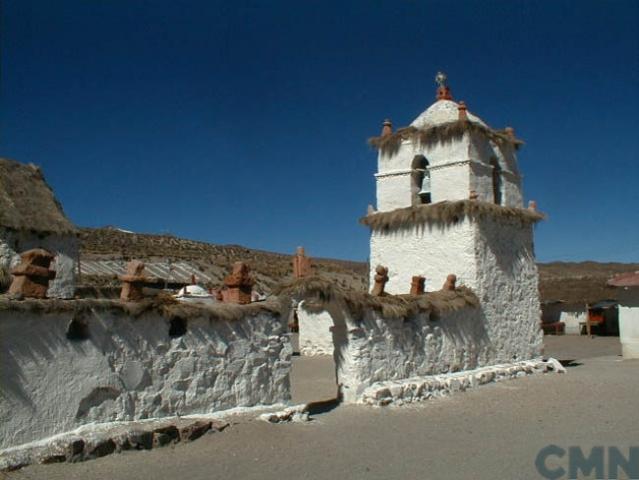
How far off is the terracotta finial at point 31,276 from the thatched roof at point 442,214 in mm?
9759

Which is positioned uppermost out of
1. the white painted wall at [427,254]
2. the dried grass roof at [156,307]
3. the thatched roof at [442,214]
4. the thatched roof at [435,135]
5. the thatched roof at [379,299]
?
the thatched roof at [435,135]

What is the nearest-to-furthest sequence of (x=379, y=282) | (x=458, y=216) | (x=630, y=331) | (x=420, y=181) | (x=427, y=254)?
(x=379, y=282) < (x=458, y=216) < (x=427, y=254) < (x=420, y=181) < (x=630, y=331)

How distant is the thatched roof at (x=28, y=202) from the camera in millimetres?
16234

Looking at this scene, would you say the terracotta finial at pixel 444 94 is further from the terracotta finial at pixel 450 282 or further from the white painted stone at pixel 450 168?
the terracotta finial at pixel 450 282

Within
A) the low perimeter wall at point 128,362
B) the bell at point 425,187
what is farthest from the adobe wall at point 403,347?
→ the bell at point 425,187

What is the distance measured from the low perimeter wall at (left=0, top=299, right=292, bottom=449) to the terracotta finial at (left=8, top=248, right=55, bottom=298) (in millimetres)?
258

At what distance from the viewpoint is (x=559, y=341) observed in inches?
1120

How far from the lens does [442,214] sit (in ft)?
49.5

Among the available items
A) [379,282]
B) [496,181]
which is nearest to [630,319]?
[496,181]

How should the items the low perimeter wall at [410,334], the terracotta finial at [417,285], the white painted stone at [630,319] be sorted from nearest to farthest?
the low perimeter wall at [410,334] → the terracotta finial at [417,285] → the white painted stone at [630,319]

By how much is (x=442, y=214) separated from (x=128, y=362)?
29.8 ft

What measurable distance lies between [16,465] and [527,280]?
13387 mm

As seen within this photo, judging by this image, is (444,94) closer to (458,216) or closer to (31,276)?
(458,216)

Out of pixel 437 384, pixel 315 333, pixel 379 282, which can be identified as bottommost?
pixel 437 384
